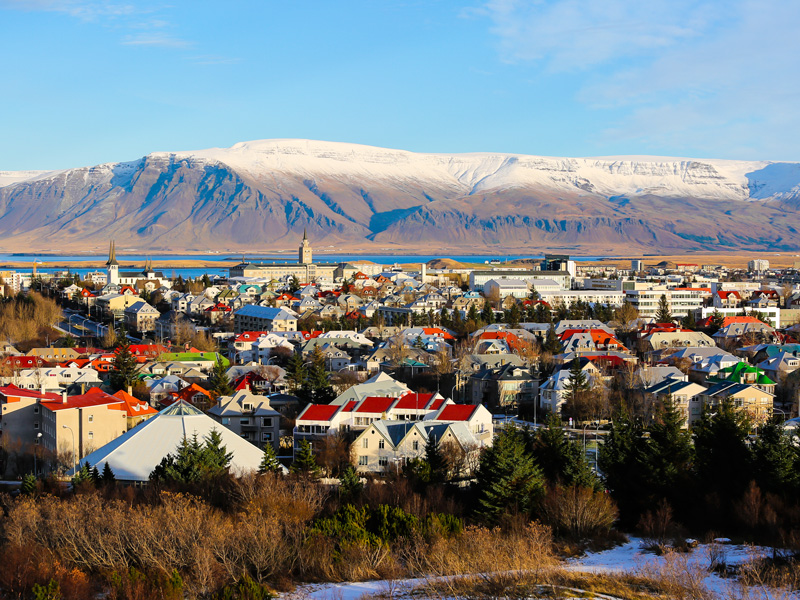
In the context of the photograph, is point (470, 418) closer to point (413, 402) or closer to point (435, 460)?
point (413, 402)

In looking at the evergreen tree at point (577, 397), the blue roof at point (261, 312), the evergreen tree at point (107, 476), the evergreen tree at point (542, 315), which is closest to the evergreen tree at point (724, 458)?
the evergreen tree at point (577, 397)

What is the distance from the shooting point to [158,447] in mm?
27250

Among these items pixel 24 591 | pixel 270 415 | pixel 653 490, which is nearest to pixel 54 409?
pixel 270 415

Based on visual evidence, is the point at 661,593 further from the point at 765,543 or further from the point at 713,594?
the point at 765,543

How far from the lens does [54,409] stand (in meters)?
31.3

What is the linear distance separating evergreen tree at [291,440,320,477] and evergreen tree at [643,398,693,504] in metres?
8.25

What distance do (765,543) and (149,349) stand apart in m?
41.0

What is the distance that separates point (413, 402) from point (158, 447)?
9614mm

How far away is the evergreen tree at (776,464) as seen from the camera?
23.2m

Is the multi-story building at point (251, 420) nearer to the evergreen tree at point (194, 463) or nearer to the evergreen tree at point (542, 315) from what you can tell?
the evergreen tree at point (194, 463)

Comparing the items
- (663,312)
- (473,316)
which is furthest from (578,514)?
(663,312)

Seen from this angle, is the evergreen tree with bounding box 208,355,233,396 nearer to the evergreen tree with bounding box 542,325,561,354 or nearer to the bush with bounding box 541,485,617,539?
the evergreen tree with bounding box 542,325,561,354

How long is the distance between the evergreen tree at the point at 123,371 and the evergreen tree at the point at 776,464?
88.8ft

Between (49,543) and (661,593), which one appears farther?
(49,543)
